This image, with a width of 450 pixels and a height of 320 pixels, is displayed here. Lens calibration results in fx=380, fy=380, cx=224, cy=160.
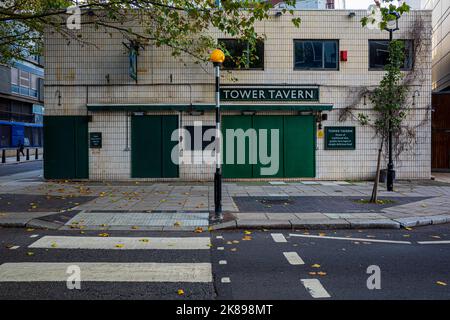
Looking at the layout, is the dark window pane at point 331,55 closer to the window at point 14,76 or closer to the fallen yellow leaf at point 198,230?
the fallen yellow leaf at point 198,230

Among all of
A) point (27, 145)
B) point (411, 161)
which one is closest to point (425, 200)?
point (411, 161)

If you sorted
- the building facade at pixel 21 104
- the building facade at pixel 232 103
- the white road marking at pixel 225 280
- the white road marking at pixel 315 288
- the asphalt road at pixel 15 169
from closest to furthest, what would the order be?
the white road marking at pixel 315 288 < the white road marking at pixel 225 280 < the building facade at pixel 232 103 < the asphalt road at pixel 15 169 < the building facade at pixel 21 104

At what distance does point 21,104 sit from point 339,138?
4152cm

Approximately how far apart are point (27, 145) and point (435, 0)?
43469mm

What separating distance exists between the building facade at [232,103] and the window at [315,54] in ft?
0.14

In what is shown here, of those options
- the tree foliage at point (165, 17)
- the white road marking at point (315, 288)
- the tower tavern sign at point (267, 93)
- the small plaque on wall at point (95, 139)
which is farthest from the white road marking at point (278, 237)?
the small plaque on wall at point (95, 139)

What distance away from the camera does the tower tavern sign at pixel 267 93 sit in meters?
15.9

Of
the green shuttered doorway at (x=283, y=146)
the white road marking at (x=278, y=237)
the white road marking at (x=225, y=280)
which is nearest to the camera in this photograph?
the white road marking at (x=225, y=280)

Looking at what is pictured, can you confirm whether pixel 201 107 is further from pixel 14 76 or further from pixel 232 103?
pixel 14 76

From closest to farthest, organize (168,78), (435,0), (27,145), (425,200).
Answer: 1. (425,200)
2. (168,78)
3. (435,0)
4. (27,145)

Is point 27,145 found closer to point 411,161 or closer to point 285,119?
point 285,119

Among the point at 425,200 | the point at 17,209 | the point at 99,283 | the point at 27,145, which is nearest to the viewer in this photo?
the point at 99,283

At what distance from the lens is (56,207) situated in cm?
992
